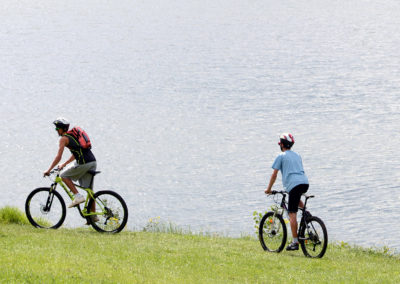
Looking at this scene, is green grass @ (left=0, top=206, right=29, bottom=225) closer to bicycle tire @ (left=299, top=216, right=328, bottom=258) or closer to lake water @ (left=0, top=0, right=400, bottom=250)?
lake water @ (left=0, top=0, right=400, bottom=250)

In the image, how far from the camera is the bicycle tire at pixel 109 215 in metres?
13.4

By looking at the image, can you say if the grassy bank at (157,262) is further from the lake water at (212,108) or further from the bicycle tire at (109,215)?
the lake water at (212,108)

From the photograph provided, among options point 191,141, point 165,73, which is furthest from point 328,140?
point 165,73

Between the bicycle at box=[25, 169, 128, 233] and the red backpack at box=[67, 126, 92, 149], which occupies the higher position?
the red backpack at box=[67, 126, 92, 149]

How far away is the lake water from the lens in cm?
2481

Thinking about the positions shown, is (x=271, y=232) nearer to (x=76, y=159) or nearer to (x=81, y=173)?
(x=81, y=173)

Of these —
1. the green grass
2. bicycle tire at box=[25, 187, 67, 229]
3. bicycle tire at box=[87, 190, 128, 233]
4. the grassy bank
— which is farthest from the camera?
the green grass

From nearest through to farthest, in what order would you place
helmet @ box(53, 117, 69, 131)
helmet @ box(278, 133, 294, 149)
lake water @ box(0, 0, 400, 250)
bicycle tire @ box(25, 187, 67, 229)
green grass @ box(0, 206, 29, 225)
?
1. helmet @ box(278, 133, 294, 149)
2. helmet @ box(53, 117, 69, 131)
3. bicycle tire @ box(25, 187, 67, 229)
4. green grass @ box(0, 206, 29, 225)
5. lake water @ box(0, 0, 400, 250)

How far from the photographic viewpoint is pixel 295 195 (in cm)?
1198

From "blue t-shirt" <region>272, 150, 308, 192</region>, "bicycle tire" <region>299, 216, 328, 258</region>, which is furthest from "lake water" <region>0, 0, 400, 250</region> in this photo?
"blue t-shirt" <region>272, 150, 308, 192</region>

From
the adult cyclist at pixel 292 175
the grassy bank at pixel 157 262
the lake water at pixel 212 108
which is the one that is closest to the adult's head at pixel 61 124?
the grassy bank at pixel 157 262

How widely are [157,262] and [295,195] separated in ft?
9.35

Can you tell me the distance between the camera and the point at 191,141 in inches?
1282

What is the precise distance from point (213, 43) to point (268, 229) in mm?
47839
